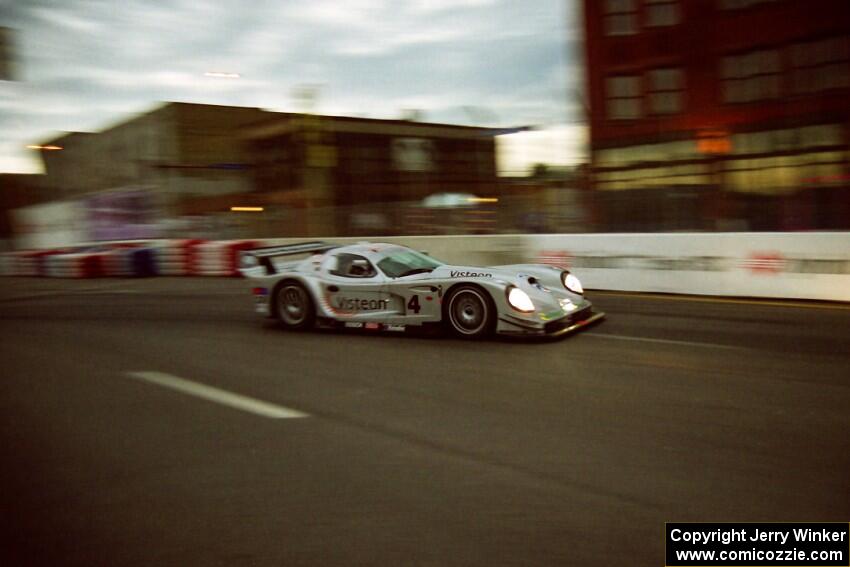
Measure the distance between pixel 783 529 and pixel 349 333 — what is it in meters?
6.33

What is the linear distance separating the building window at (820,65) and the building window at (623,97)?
5046 mm

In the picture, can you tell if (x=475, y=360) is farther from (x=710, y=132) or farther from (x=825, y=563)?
(x=710, y=132)

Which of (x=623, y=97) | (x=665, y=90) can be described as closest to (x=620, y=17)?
(x=623, y=97)

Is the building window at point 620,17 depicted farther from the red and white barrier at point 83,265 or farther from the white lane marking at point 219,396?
the white lane marking at point 219,396

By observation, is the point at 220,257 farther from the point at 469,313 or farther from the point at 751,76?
the point at 751,76

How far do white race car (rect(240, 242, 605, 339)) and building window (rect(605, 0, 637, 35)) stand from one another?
1965 cm

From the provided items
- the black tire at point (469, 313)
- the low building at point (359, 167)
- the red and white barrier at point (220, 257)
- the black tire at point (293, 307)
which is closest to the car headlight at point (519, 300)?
the black tire at point (469, 313)

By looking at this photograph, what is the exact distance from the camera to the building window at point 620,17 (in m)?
25.2

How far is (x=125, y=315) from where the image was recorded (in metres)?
11.9

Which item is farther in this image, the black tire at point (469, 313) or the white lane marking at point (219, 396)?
the black tire at point (469, 313)

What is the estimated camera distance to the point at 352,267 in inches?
338

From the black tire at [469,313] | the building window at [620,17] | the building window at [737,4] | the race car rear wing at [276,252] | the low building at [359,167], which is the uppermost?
the building window at [620,17]

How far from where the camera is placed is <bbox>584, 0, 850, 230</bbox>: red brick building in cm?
1092

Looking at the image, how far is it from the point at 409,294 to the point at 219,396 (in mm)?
2787
